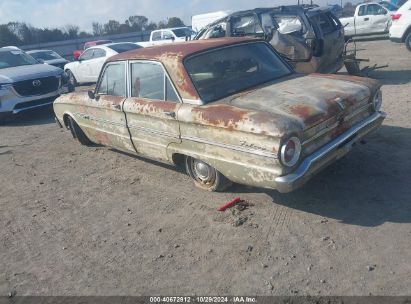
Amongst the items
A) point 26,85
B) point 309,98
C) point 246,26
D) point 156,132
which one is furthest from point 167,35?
point 309,98

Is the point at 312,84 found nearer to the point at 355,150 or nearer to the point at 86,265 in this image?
the point at 355,150

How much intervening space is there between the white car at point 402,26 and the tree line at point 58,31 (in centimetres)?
3224

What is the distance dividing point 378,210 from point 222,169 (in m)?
1.52

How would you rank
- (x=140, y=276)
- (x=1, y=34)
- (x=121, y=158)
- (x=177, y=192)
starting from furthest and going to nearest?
1. (x=1, y=34)
2. (x=121, y=158)
3. (x=177, y=192)
4. (x=140, y=276)

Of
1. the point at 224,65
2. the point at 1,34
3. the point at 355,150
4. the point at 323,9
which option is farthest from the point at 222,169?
the point at 1,34

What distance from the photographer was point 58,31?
136ft

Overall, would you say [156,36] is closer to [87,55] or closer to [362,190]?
[87,55]

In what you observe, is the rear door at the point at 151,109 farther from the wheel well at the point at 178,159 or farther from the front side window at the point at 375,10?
the front side window at the point at 375,10

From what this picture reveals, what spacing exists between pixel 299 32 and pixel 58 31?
39067 mm

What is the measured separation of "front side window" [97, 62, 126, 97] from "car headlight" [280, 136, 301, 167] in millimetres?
2516

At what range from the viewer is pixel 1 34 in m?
34.4

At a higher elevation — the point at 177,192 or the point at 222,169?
the point at 222,169

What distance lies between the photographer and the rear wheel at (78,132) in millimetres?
6477

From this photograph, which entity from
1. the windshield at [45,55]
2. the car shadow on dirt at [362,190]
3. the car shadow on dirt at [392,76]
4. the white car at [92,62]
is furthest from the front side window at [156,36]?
the car shadow on dirt at [362,190]
